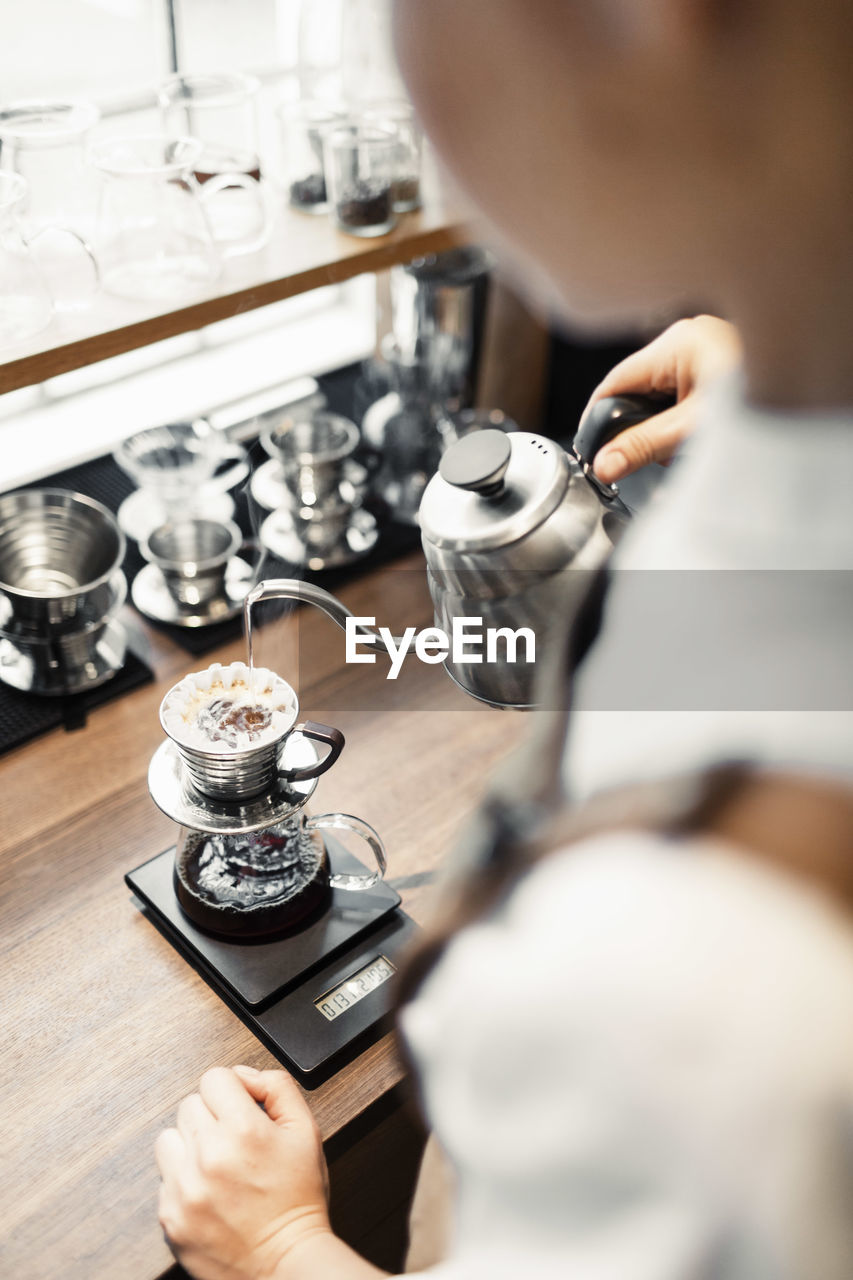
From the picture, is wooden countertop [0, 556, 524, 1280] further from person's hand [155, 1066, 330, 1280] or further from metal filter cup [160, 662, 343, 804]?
metal filter cup [160, 662, 343, 804]

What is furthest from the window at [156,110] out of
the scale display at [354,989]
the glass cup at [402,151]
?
the scale display at [354,989]

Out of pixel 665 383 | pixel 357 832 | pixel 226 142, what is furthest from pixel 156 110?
pixel 357 832

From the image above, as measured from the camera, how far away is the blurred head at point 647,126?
32 cm

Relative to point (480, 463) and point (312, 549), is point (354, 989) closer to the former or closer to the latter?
point (480, 463)

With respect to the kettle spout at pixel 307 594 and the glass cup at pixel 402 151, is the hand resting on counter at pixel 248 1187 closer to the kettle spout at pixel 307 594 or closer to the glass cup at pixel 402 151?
the kettle spout at pixel 307 594

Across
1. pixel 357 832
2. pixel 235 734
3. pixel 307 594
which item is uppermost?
pixel 307 594

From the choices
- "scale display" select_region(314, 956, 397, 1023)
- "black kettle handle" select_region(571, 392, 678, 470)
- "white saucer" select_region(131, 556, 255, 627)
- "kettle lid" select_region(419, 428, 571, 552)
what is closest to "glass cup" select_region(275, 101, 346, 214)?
"white saucer" select_region(131, 556, 255, 627)

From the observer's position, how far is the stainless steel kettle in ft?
2.18

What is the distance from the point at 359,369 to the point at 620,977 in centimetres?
152

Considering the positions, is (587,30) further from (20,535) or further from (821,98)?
(20,535)

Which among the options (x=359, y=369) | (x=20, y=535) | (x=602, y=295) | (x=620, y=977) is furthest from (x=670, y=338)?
(x=359, y=369)

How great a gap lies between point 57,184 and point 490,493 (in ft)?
2.21

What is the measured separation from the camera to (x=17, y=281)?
37.8 inches

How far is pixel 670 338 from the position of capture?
875 millimetres
